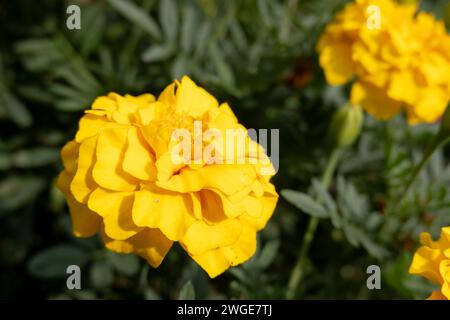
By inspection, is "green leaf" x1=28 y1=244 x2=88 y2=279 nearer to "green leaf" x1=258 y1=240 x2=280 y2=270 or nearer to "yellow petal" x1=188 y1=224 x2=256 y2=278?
"green leaf" x1=258 y1=240 x2=280 y2=270

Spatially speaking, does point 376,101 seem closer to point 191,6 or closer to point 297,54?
point 297,54

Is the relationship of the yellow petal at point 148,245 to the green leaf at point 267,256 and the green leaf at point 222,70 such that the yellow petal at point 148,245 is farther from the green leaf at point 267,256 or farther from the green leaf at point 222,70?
the green leaf at point 222,70

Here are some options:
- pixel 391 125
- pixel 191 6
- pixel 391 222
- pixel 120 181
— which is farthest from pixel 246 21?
pixel 120 181

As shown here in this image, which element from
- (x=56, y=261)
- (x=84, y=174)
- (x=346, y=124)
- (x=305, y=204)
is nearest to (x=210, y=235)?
(x=84, y=174)

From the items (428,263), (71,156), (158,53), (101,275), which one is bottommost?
(101,275)

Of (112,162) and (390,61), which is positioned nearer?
(112,162)

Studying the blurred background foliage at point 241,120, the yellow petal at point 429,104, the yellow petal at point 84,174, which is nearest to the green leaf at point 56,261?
the blurred background foliage at point 241,120

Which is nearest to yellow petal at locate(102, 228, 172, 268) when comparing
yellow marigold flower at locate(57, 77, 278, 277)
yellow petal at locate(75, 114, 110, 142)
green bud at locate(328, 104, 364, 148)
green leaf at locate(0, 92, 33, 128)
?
yellow marigold flower at locate(57, 77, 278, 277)

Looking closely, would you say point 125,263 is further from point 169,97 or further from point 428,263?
point 428,263
